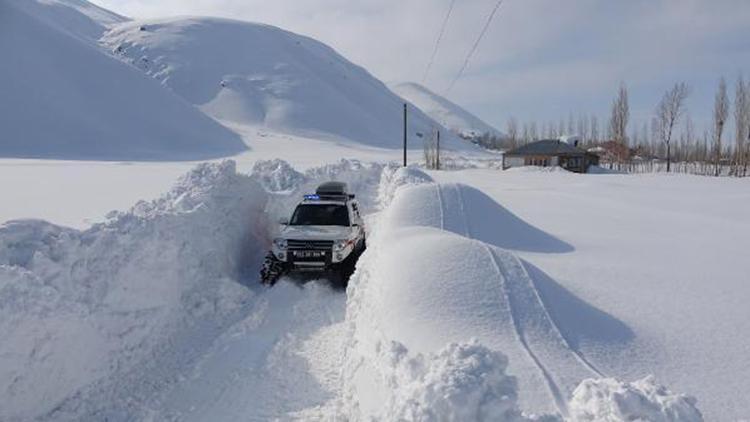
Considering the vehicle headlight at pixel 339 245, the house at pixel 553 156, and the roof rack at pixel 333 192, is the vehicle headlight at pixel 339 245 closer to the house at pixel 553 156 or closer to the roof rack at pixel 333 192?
the roof rack at pixel 333 192

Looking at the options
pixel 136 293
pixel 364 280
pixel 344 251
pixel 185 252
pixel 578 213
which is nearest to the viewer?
pixel 136 293

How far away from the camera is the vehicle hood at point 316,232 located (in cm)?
1207

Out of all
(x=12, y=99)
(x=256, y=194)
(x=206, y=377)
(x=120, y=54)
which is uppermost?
(x=120, y=54)

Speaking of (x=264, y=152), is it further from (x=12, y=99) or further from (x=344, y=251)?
(x=344, y=251)

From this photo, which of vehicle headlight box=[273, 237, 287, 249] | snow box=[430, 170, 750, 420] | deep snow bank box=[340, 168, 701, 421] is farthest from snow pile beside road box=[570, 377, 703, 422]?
vehicle headlight box=[273, 237, 287, 249]

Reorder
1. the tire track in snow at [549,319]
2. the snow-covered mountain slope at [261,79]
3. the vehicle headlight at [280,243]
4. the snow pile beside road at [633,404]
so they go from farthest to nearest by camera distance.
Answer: the snow-covered mountain slope at [261,79] < the vehicle headlight at [280,243] < the tire track in snow at [549,319] < the snow pile beside road at [633,404]

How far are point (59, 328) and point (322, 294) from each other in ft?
16.6

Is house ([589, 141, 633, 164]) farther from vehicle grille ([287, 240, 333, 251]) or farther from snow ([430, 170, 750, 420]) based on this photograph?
vehicle grille ([287, 240, 333, 251])

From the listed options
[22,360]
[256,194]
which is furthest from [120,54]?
[22,360]

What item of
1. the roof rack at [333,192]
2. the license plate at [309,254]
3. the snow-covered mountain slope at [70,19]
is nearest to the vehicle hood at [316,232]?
the license plate at [309,254]

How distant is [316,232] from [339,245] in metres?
0.72

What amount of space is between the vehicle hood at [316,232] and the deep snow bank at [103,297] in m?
1.40

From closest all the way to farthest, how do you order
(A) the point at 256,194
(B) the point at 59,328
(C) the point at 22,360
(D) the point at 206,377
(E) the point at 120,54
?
(C) the point at 22,360 < (B) the point at 59,328 < (D) the point at 206,377 < (A) the point at 256,194 < (E) the point at 120,54

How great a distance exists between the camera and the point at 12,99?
72.8 meters
